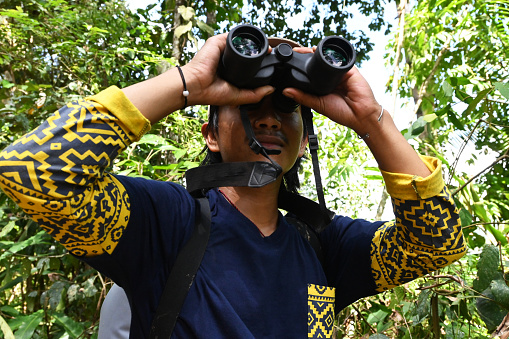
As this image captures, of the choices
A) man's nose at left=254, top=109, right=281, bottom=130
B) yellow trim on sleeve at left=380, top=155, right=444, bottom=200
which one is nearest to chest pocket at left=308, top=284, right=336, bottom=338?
yellow trim on sleeve at left=380, top=155, right=444, bottom=200

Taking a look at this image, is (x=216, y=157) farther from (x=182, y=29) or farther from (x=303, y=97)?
(x=182, y=29)

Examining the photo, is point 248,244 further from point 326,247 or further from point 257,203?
point 326,247

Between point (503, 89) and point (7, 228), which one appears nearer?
point (503, 89)

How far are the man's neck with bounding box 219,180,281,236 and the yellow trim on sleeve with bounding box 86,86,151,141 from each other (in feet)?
1.30

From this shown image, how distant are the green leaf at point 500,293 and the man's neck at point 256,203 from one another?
0.79 metres

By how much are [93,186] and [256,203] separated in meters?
0.50

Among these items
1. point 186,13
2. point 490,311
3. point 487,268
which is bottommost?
point 490,311

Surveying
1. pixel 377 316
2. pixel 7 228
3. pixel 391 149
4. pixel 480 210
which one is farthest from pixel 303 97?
pixel 7 228

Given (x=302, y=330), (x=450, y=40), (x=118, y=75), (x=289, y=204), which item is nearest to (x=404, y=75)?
(x=450, y=40)

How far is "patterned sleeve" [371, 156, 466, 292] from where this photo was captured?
1122 millimetres

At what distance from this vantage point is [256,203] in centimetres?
127

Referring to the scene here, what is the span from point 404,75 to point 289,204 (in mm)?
4034

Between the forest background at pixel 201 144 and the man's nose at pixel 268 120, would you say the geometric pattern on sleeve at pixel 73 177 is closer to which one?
the man's nose at pixel 268 120

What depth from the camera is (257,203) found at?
1.27 m
